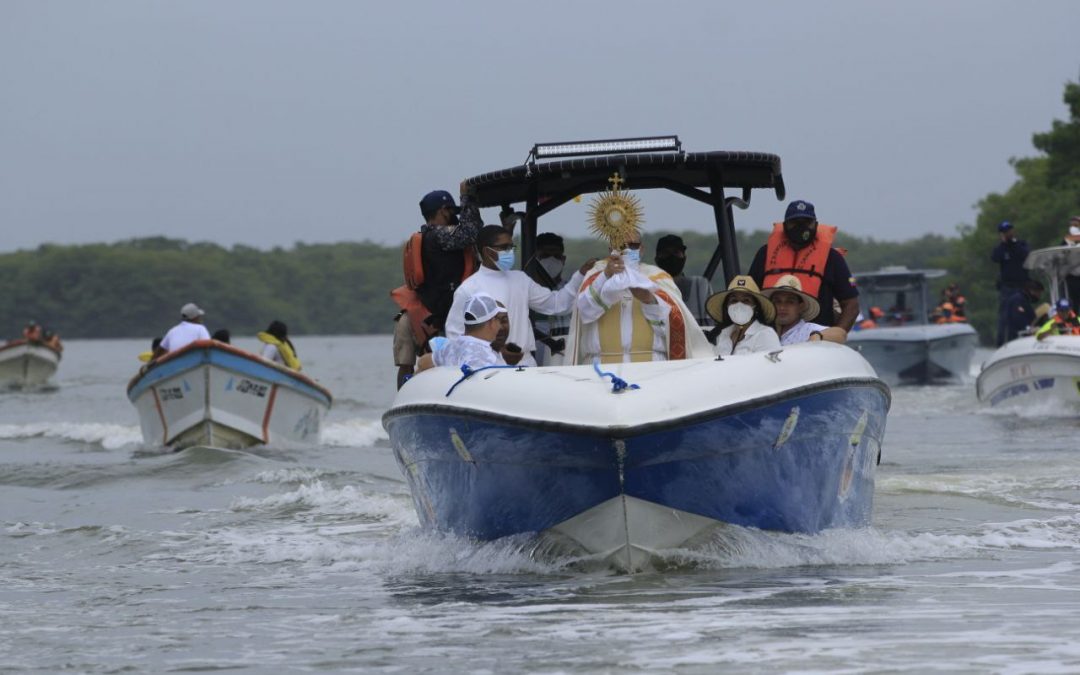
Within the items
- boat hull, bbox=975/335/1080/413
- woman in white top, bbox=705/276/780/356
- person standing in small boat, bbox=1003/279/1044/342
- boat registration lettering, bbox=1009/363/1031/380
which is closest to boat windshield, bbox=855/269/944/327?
person standing in small boat, bbox=1003/279/1044/342

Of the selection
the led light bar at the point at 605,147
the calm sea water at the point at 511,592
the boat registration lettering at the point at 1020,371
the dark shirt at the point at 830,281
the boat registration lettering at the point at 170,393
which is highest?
the led light bar at the point at 605,147

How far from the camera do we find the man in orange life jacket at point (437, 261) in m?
10.7

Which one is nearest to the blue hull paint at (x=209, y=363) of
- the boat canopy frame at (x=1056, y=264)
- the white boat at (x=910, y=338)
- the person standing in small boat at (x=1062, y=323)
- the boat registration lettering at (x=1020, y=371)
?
the boat registration lettering at (x=1020, y=371)

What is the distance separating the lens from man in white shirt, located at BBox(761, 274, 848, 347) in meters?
9.90

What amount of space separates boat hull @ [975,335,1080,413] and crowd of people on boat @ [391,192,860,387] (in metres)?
11.9

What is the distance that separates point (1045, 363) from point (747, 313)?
13731mm

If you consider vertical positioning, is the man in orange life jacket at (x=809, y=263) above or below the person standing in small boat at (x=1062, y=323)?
above

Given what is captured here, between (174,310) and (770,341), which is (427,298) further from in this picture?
(174,310)

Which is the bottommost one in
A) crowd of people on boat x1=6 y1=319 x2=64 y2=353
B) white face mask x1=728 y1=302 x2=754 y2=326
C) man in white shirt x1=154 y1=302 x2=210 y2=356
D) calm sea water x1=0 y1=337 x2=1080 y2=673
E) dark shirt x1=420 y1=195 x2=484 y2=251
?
calm sea water x1=0 y1=337 x2=1080 y2=673

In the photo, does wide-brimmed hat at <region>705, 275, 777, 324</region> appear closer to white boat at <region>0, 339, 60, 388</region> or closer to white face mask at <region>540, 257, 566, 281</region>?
white face mask at <region>540, 257, 566, 281</region>

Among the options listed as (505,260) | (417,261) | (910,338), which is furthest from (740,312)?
(910,338)

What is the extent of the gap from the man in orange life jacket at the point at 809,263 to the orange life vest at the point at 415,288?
180cm

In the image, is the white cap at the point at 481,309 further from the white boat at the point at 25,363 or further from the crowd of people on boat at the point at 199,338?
the white boat at the point at 25,363

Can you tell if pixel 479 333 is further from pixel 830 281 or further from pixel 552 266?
pixel 830 281
